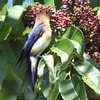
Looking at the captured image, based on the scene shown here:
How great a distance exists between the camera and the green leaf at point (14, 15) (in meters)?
1.90

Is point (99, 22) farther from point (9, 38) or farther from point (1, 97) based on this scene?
point (1, 97)

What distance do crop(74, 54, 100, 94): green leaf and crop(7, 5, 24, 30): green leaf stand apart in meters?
0.35

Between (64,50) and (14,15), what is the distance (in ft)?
1.07

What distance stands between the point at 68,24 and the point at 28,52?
28 centimetres

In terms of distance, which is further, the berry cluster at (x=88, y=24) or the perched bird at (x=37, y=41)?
the perched bird at (x=37, y=41)

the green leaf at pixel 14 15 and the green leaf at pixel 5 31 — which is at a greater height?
the green leaf at pixel 14 15

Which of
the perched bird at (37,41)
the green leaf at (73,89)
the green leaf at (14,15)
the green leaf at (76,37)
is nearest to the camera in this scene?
the green leaf at (73,89)

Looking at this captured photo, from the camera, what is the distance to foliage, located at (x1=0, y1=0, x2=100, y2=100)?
1705 millimetres

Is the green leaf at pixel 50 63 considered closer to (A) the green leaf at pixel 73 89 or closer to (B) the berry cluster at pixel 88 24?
(A) the green leaf at pixel 73 89

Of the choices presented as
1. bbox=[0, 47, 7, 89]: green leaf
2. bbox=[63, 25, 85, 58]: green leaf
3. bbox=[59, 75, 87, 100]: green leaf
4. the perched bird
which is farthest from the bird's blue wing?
bbox=[59, 75, 87, 100]: green leaf

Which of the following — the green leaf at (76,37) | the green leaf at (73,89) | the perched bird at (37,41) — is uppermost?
the green leaf at (76,37)

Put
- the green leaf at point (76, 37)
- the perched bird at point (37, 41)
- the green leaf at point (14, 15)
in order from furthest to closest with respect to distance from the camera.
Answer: the perched bird at point (37, 41), the green leaf at point (14, 15), the green leaf at point (76, 37)

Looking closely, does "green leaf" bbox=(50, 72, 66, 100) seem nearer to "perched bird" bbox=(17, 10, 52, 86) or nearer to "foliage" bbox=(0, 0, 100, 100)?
"foliage" bbox=(0, 0, 100, 100)

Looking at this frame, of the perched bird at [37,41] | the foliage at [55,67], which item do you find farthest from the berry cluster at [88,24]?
the perched bird at [37,41]
